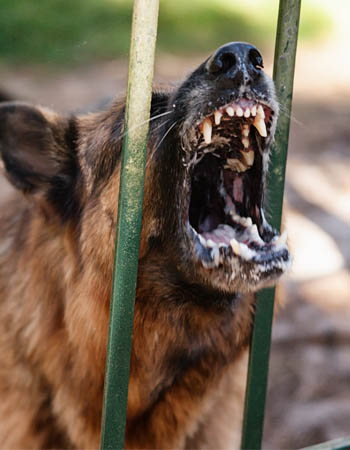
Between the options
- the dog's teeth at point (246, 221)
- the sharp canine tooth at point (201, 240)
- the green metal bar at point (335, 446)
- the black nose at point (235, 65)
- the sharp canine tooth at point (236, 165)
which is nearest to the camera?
the green metal bar at point (335, 446)

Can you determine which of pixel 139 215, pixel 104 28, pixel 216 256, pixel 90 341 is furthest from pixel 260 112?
pixel 104 28

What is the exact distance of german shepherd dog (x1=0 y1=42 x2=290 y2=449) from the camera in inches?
106

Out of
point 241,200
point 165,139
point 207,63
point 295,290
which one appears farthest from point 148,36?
point 295,290

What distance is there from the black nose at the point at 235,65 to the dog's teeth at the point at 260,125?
16 cm

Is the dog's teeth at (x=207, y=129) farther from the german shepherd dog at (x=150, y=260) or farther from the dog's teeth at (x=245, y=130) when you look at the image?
the dog's teeth at (x=245, y=130)

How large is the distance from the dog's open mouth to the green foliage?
7.05 m

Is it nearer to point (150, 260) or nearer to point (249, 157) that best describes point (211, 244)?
point (150, 260)

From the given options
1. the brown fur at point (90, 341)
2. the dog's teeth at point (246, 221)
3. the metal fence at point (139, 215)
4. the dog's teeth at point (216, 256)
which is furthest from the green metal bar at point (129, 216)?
the dog's teeth at point (246, 221)

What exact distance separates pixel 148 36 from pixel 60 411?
5.74 feet

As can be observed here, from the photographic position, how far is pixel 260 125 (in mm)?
2697

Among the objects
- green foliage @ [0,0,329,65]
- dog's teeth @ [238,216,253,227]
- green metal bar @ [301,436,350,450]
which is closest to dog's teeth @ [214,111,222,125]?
dog's teeth @ [238,216,253,227]

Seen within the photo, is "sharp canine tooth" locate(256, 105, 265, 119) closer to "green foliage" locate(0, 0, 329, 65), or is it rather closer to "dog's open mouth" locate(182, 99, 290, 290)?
"dog's open mouth" locate(182, 99, 290, 290)

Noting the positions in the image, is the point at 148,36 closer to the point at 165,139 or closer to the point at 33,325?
the point at 165,139

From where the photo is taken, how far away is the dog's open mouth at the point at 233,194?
2.63 m
